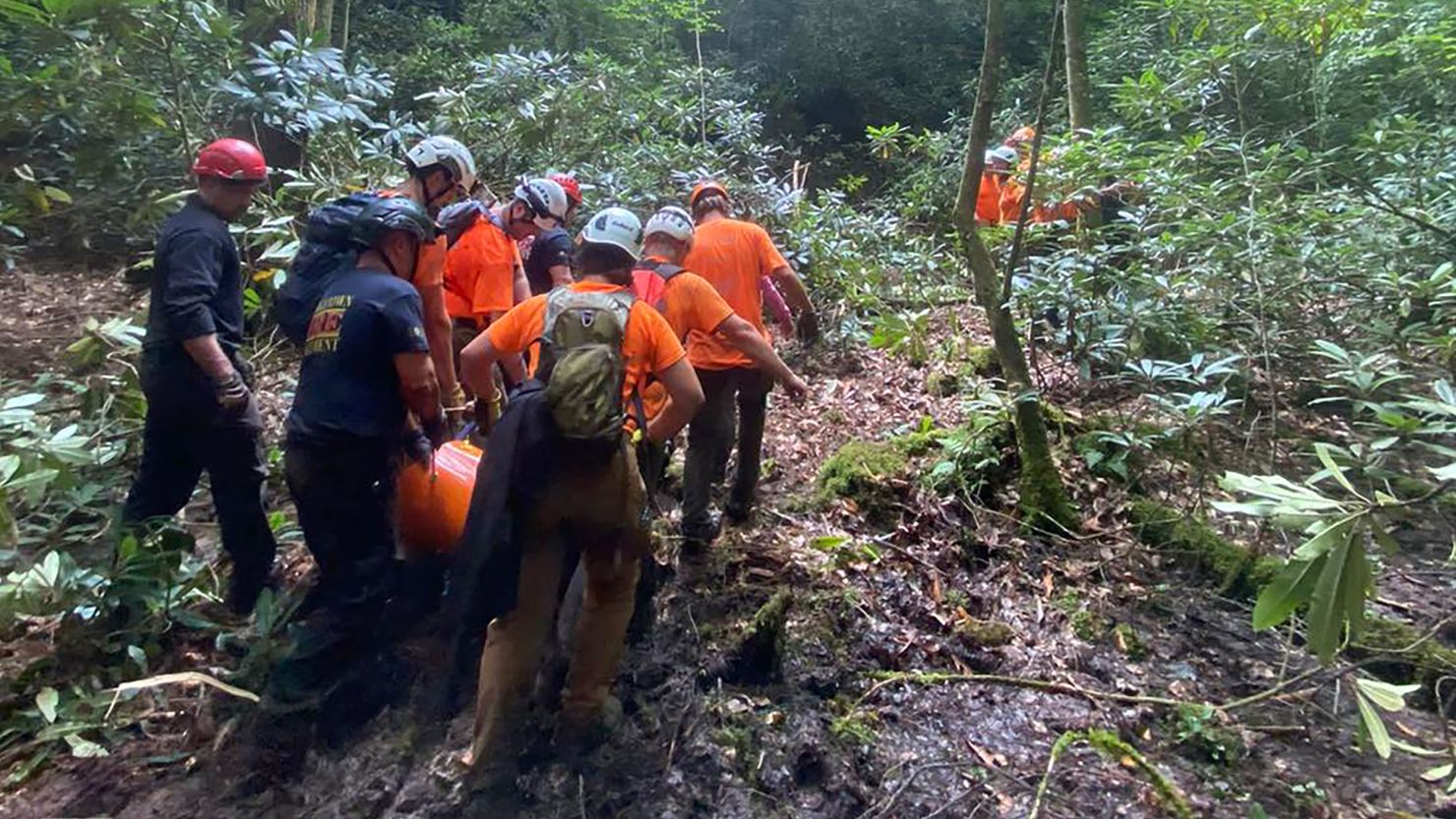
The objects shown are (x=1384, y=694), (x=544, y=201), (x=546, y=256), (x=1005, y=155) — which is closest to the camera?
(x=1384, y=694)

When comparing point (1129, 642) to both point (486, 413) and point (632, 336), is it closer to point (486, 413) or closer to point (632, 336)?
point (632, 336)

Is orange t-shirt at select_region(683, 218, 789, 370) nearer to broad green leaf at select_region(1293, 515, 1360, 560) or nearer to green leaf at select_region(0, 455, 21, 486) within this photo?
broad green leaf at select_region(1293, 515, 1360, 560)

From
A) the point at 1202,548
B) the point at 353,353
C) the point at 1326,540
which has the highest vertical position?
the point at 353,353

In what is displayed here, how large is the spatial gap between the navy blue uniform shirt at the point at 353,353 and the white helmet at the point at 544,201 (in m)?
2.25

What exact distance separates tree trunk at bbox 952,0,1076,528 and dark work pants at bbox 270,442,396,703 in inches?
133

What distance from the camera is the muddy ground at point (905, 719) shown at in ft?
11.5

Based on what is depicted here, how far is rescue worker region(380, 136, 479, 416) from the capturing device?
4102mm

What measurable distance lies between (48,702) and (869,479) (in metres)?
4.13

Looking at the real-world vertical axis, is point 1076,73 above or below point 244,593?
above

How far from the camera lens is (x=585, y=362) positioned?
3219mm

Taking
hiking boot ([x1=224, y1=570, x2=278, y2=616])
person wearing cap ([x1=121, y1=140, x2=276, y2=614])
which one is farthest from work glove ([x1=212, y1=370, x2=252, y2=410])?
hiking boot ([x1=224, y1=570, x2=278, y2=616])

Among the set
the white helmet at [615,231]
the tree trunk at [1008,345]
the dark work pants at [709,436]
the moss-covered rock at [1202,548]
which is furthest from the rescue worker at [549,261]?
the moss-covered rock at [1202,548]

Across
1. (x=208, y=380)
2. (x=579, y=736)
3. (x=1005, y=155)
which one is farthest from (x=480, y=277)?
(x=1005, y=155)

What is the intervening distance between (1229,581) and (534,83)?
8.32m
